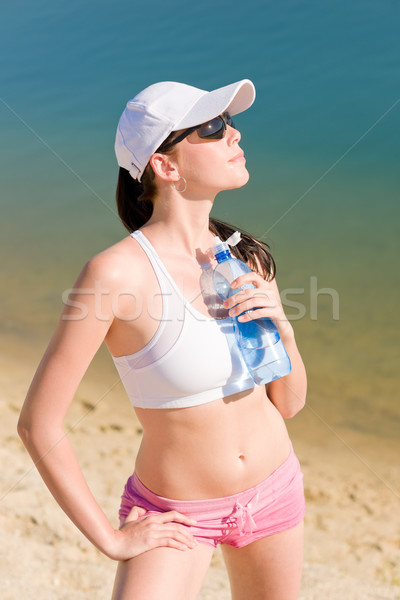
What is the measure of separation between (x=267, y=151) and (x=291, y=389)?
7835mm

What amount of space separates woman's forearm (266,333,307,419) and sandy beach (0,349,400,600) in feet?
4.86

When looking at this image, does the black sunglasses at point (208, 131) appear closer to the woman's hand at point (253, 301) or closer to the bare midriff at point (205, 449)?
the woman's hand at point (253, 301)

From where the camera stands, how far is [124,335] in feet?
6.59

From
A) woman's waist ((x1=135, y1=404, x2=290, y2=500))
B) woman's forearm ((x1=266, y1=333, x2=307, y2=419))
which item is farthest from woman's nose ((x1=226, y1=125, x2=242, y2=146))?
woman's waist ((x1=135, y1=404, x2=290, y2=500))

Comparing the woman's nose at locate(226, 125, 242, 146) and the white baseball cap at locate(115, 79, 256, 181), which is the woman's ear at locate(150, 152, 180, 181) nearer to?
the white baseball cap at locate(115, 79, 256, 181)

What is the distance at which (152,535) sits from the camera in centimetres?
201

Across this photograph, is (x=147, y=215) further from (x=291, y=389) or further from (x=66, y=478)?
(x=66, y=478)

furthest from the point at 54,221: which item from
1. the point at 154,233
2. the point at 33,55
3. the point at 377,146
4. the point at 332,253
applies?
the point at 33,55

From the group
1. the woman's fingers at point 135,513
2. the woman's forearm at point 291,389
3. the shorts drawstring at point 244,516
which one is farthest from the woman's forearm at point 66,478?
the woman's forearm at point 291,389

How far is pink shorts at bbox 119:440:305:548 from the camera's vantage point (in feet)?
7.02

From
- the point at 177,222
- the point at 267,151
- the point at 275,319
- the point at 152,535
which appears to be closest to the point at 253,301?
the point at 275,319

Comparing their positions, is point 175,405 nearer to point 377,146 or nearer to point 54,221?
point 54,221

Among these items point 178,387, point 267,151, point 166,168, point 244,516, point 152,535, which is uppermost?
point 166,168

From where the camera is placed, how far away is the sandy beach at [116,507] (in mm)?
3475
